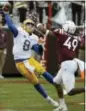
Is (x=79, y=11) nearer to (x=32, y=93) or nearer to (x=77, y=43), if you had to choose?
(x=32, y=93)

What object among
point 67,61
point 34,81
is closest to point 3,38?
point 34,81

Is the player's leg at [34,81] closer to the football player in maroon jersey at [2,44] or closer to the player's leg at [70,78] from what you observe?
the player's leg at [70,78]

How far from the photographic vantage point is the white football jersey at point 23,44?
8203mm

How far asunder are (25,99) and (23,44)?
1.17m

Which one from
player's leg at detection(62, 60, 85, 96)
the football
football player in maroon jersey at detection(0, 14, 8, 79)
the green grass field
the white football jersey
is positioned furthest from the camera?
football player in maroon jersey at detection(0, 14, 8, 79)

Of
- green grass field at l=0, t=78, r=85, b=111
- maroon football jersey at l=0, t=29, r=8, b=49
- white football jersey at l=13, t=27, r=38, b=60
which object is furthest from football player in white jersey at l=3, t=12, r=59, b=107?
maroon football jersey at l=0, t=29, r=8, b=49

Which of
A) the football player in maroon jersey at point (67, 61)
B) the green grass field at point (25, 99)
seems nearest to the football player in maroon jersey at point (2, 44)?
the green grass field at point (25, 99)

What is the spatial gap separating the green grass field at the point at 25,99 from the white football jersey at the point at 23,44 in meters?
0.79

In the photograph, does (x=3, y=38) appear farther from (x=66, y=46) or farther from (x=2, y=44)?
(x=66, y=46)

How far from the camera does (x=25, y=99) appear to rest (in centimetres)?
899

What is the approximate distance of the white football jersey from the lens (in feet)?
26.9

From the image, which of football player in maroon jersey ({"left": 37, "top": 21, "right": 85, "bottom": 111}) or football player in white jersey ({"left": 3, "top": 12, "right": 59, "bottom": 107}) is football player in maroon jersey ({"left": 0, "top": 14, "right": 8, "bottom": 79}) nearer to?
football player in white jersey ({"left": 3, "top": 12, "right": 59, "bottom": 107})

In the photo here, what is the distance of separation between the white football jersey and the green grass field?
0.79 metres

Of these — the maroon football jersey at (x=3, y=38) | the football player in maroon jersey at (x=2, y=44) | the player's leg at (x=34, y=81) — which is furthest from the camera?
the maroon football jersey at (x=3, y=38)
